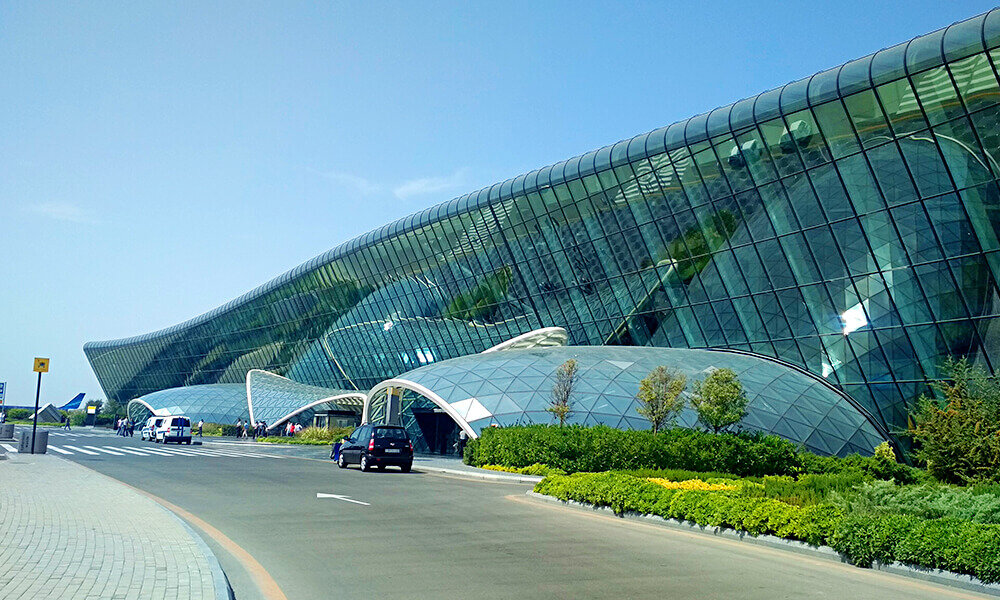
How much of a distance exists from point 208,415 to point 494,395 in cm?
5044

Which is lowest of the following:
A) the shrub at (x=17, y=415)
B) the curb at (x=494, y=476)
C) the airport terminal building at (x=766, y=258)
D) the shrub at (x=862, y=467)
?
the curb at (x=494, y=476)

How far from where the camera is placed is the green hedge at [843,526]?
9547mm

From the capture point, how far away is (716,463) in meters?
24.8

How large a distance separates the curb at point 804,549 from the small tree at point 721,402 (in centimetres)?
1193

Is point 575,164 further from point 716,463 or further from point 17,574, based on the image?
point 17,574

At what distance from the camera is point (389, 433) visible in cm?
2744

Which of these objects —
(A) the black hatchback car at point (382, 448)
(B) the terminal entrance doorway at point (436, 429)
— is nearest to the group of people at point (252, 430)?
(B) the terminal entrance doorway at point (436, 429)

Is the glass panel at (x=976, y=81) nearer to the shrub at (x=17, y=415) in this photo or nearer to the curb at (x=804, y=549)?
the curb at (x=804, y=549)

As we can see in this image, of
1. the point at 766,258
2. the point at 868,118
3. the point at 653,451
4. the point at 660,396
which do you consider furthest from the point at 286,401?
the point at 868,118

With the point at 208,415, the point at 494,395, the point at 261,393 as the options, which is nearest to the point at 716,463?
the point at 494,395

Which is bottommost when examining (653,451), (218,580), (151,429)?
(218,580)

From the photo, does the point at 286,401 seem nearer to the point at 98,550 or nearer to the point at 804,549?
the point at 98,550

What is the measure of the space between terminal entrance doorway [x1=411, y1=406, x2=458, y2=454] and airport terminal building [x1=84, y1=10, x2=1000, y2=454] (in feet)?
0.35

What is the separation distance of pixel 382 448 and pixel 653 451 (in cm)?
871
